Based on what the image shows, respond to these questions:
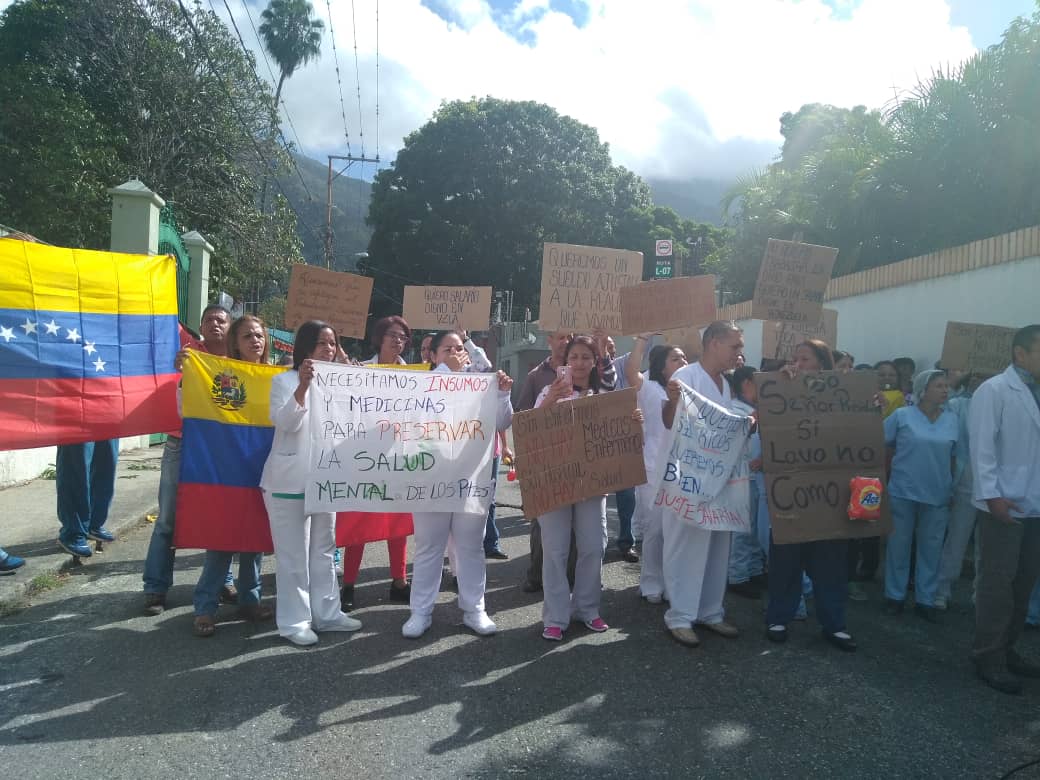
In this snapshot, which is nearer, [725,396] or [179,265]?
[725,396]

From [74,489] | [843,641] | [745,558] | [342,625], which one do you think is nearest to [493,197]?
[74,489]

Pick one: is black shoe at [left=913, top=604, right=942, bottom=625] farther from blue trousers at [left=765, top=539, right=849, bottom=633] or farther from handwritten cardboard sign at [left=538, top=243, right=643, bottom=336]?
handwritten cardboard sign at [left=538, top=243, right=643, bottom=336]

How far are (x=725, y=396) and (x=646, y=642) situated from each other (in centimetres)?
158

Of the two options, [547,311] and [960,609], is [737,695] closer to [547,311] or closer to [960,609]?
[960,609]

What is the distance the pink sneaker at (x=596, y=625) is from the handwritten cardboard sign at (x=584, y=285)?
258 cm

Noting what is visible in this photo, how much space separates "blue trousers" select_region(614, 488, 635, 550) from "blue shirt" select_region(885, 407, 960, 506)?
211cm

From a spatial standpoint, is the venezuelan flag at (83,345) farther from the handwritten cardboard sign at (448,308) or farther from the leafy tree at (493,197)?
the leafy tree at (493,197)

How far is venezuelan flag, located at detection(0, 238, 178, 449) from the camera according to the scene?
16.0ft

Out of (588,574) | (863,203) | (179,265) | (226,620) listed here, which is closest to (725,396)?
(588,574)

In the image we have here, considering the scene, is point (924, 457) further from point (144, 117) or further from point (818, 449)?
point (144, 117)

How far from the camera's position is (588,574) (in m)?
4.84

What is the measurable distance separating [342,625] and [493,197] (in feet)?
96.6

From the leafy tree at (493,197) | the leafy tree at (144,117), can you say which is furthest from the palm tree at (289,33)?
the leafy tree at (144,117)

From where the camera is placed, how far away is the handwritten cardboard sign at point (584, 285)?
6617mm
